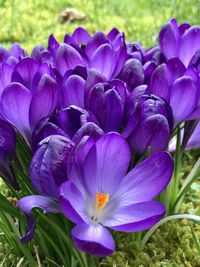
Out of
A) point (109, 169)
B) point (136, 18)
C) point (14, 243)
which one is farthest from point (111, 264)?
point (136, 18)

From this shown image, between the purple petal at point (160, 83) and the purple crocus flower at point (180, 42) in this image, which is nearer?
the purple petal at point (160, 83)

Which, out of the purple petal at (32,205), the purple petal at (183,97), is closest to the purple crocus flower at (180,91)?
the purple petal at (183,97)

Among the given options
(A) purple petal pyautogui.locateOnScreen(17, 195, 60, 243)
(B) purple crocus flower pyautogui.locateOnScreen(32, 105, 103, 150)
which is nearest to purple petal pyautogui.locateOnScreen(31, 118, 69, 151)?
(B) purple crocus flower pyautogui.locateOnScreen(32, 105, 103, 150)

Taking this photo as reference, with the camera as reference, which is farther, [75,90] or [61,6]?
[61,6]

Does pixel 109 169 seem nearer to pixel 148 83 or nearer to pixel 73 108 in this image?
pixel 73 108

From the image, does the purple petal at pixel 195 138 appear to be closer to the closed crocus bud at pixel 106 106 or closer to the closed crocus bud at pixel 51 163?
the closed crocus bud at pixel 106 106

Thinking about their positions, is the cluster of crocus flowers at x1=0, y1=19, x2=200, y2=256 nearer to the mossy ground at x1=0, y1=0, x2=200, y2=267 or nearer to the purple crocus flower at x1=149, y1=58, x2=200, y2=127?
the purple crocus flower at x1=149, y1=58, x2=200, y2=127
